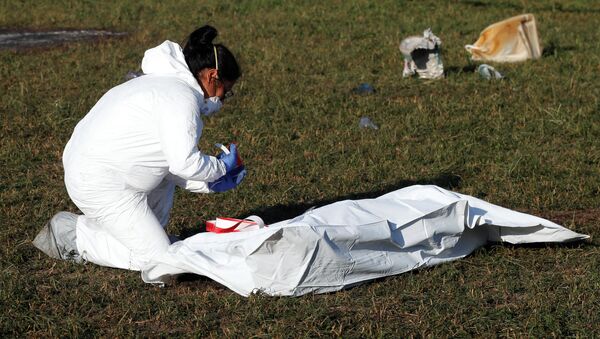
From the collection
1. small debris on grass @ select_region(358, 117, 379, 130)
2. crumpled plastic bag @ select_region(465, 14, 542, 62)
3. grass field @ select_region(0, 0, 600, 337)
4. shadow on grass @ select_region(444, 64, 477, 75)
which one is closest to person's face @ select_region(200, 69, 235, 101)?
grass field @ select_region(0, 0, 600, 337)

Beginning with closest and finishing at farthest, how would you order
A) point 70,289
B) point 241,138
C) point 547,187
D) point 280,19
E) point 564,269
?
1. point 70,289
2. point 564,269
3. point 547,187
4. point 241,138
5. point 280,19

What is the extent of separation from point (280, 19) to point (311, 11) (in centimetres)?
70

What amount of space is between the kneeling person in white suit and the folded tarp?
0.97 feet

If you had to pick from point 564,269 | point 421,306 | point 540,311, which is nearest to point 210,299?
point 421,306

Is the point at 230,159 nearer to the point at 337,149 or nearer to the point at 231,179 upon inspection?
the point at 231,179

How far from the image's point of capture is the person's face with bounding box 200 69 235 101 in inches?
207

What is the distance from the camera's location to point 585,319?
4.77 m

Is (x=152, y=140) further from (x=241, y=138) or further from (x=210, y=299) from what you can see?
(x=241, y=138)

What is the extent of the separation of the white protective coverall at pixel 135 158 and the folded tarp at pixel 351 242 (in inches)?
10.4

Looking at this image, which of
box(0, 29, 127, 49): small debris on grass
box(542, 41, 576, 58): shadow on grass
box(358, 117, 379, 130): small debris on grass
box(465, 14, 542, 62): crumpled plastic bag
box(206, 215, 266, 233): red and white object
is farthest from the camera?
box(0, 29, 127, 49): small debris on grass

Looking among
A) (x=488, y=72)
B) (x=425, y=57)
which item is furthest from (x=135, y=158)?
(x=488, y=72)

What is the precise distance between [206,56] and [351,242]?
126 centimetres

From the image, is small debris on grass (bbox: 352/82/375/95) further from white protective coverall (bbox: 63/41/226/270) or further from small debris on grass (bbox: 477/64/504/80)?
white protective coverall (bbox: 63/41/226/270)

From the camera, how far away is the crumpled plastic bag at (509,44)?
1137 centimetres
